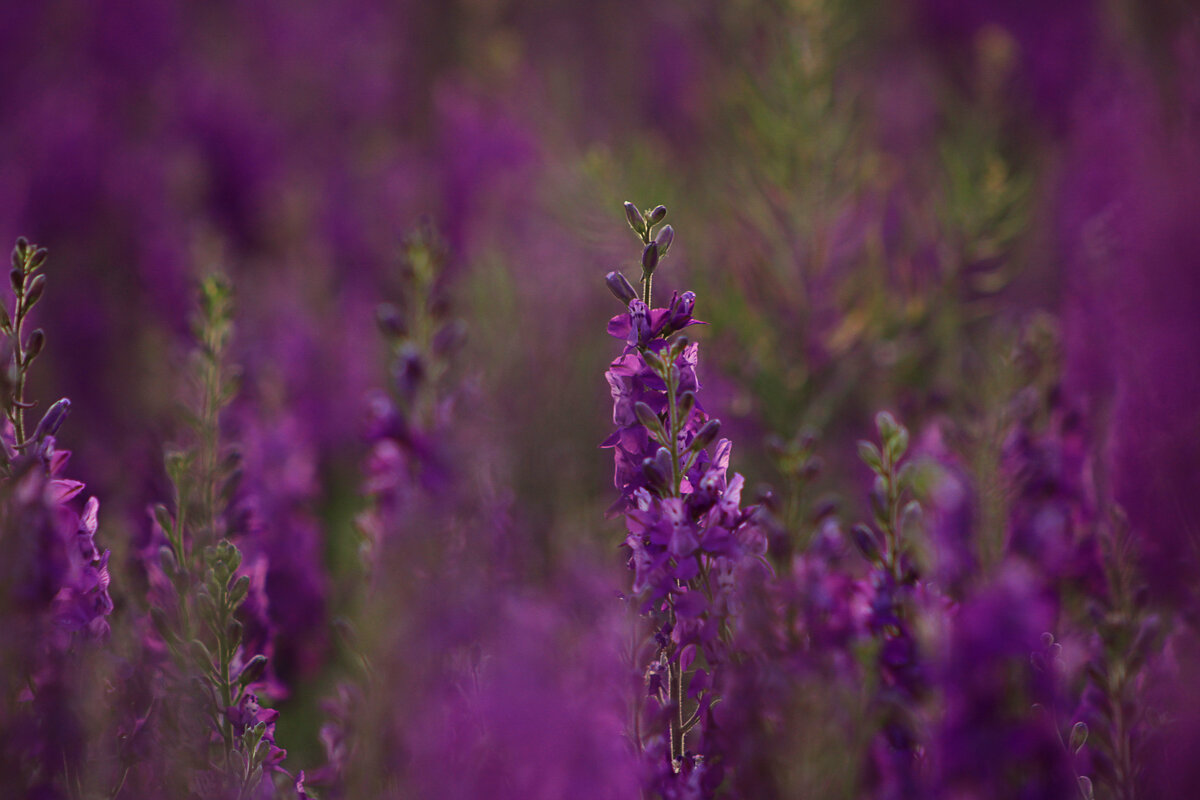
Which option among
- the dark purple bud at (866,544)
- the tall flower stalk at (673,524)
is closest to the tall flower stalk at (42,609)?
the tall flower stalk at (673,524)

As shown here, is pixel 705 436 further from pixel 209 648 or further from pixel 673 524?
pixel 209 648

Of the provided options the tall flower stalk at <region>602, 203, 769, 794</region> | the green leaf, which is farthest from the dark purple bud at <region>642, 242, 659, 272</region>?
the green leaf

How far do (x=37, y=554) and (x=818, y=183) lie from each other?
104 cm

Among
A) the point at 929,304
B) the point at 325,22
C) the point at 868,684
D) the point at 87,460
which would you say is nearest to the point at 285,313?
the point at 87,460

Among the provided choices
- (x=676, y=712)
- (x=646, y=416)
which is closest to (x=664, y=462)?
(x=646, y=416)

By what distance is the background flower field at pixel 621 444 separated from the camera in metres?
0.38

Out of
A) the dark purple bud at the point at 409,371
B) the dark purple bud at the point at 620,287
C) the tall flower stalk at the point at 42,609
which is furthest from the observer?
the dark purple bud at the point at 409,371

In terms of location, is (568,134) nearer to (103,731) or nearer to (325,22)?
(325,22)

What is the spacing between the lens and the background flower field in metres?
0.38

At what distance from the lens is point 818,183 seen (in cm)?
117

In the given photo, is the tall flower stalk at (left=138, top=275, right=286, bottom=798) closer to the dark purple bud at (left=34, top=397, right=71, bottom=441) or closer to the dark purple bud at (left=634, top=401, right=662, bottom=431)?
the dark purple bud at (left=34, top=397, right=71, bottom=441)

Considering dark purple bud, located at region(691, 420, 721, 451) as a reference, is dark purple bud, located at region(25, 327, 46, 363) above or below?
above

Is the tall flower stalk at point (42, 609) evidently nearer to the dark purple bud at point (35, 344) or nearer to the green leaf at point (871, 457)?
the dark purple bud at point (35, 344)

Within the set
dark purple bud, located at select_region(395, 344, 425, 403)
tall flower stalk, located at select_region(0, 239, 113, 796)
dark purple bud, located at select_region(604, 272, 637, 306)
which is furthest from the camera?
dark purple bud, located at select_region(395, 344, 425, 403)
